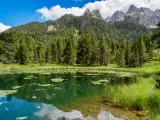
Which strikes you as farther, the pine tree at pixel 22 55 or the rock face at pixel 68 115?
the pine tree at pixel 22 55

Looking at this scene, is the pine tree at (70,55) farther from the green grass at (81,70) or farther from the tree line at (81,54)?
the green grass at (81,70)

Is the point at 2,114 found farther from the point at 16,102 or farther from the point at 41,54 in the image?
the point at 41,54

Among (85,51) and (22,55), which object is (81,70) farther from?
(22,55)

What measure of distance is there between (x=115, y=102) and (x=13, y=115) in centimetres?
1031

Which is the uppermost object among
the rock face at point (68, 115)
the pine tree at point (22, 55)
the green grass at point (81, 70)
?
the pine tree at point (22, 55)

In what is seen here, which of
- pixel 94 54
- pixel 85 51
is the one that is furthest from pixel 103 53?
pixel 85 51

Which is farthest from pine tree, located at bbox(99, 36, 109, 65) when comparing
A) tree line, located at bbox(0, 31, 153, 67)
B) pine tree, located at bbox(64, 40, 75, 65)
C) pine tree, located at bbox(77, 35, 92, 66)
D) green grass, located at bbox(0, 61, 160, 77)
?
green grass, located at bbox(0, 61, 160, 77)

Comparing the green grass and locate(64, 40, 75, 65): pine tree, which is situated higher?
locate(64, 40, 75, 65): pine tree

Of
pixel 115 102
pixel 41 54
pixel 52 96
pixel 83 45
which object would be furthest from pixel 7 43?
pixel 115 102

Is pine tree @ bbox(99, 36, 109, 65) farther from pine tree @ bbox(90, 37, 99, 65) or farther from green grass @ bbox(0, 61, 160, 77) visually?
green grass @ bbox(0, 61, 160, 77)

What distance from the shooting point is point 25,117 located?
18859mm

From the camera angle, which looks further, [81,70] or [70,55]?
[70,55]

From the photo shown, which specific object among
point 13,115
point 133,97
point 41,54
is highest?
point 41,54

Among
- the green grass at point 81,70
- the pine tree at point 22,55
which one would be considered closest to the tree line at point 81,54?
the pine tree at point 22,55
